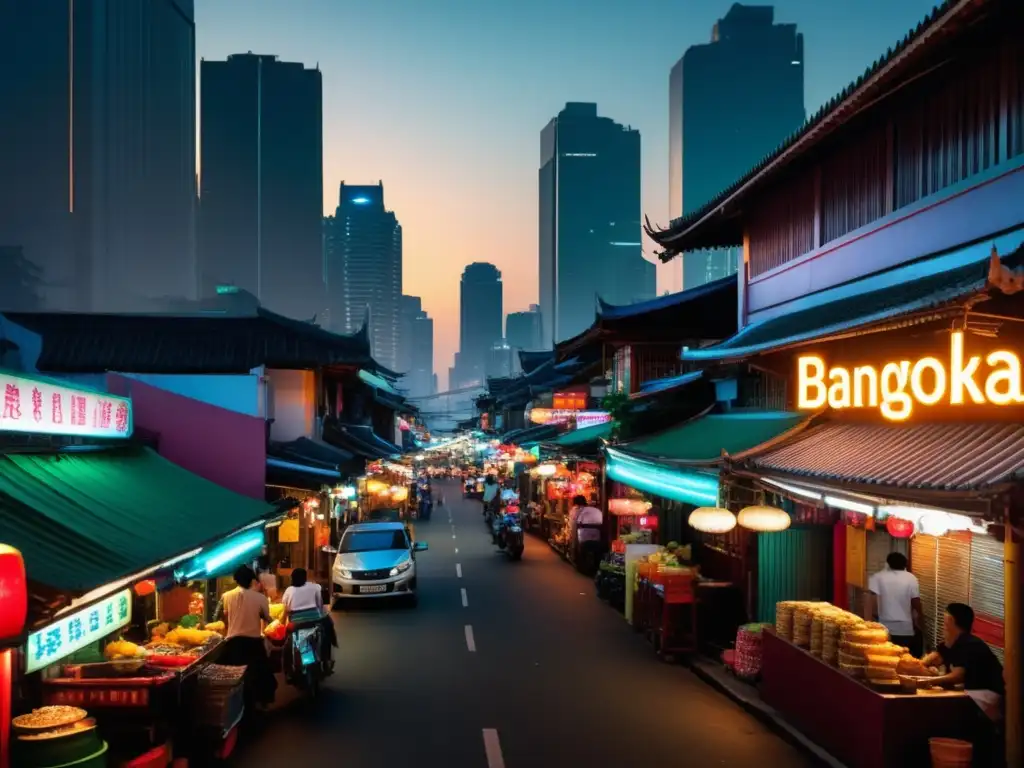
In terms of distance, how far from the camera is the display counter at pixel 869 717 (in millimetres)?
8453

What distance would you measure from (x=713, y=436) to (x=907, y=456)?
7.20 meters

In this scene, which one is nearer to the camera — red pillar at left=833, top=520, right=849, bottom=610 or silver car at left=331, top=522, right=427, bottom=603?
red pillar at left=833, top=520, right=849, bottom=610

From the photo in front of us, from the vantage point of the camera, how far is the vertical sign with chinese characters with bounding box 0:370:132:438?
833 cm

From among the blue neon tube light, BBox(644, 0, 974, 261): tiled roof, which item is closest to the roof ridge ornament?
BBox(644, 0, 974, 261): tiled roof

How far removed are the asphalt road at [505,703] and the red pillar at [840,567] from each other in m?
2.51

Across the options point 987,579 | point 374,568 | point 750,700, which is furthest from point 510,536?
point 987,579

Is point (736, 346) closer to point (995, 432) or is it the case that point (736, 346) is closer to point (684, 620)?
point (684, 620)

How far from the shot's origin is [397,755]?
10.1 m

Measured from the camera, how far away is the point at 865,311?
11.2 metres

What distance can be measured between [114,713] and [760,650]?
8651 mm

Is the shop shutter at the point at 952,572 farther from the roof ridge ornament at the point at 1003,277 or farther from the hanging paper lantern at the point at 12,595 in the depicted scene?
the hanging paper lantern at the point at 12,595

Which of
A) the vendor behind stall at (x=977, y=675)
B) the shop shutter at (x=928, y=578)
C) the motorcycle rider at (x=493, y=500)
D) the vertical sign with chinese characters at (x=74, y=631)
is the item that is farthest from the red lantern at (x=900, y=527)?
the motorcycle rider at (x=493, y=500)

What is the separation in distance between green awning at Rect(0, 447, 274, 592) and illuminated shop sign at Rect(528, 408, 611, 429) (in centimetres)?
1829

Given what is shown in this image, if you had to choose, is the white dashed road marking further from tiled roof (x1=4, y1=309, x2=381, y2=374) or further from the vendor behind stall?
tiled roof (x1=4, y1=309, x2=381, y2=374)
